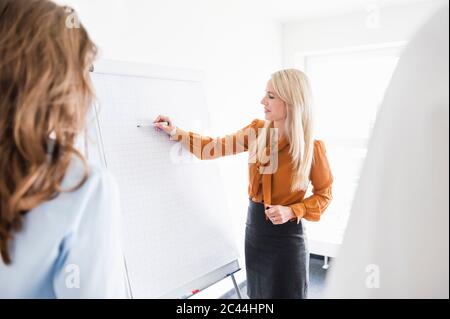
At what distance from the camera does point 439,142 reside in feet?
1.34

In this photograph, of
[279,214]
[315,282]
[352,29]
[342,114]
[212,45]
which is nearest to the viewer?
[279,214]

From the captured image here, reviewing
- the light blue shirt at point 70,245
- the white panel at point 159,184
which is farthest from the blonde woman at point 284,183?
the light blue shirt at point 70,245

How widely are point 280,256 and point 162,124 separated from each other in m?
0.72

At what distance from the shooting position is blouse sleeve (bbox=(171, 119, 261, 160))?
1288 mm

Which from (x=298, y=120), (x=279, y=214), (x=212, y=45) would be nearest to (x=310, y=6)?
(x=212, y=45)

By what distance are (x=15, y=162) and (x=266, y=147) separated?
3.45ft

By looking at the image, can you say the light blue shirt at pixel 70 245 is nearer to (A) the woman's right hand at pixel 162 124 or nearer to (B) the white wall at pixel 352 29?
(A) the woman's right hand at pixel 162 124

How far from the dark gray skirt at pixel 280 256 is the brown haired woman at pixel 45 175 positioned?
3.01 feet

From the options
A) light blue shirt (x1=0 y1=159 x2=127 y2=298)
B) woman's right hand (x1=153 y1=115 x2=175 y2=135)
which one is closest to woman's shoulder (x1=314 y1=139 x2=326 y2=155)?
woman's right hand (x1=153 y1=115 x2=175 y2=135)

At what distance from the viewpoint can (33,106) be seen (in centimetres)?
54

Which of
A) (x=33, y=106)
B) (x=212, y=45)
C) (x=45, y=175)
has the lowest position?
(x=45, y=175)

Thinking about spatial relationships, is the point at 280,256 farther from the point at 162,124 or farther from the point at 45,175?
the point at 45,175

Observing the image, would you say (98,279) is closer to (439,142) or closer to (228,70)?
(439,142)

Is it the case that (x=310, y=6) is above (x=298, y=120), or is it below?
above
